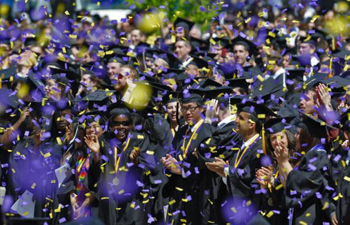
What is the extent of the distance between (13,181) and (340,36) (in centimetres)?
580

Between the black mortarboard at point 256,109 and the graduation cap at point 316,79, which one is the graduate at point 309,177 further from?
the graduation cap at point 316,79

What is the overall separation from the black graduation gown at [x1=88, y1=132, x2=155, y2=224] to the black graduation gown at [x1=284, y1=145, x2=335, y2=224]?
2287mm

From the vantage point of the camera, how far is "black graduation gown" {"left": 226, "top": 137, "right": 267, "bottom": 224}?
10.3 meters

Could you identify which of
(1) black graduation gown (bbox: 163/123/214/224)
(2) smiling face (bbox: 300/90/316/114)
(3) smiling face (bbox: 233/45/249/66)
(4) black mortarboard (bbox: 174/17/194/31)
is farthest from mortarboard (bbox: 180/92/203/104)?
(4) black mortarboard (bbox: 174/17/194/31)

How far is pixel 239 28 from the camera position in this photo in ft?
55.9

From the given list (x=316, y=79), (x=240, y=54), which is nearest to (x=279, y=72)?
(x=240, y=54)

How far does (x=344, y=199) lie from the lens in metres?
9.73

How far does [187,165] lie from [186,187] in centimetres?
36

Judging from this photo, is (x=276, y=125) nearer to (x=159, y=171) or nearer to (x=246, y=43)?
(x=159, y=171)

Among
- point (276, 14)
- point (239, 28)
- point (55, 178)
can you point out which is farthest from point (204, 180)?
point (276, 14)

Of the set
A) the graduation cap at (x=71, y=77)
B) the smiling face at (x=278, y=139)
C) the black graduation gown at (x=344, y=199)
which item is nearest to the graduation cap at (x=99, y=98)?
the graduation cap at (x=71, y=77)

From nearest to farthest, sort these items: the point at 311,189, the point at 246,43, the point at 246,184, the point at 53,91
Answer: the point at 311,189
the point at 246,184
the point at 53,91
the point at 246,43

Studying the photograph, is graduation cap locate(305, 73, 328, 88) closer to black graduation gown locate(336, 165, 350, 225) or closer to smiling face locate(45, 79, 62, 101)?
black graduation gown locate(336, 165, 350, 225)

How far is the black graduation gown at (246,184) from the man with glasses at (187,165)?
690mm
